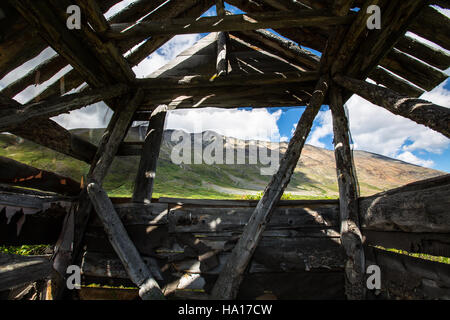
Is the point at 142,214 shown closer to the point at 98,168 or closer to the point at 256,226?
the point at 98,168

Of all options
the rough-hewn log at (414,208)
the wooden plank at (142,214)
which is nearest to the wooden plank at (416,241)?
the rough-hewn log at (414,208)

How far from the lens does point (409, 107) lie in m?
1.86

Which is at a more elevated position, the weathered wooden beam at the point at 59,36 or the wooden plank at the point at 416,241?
the weathered wooden beam at the point at 59,36

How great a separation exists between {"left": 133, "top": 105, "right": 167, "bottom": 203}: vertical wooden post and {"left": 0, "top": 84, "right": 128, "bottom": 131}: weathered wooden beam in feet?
2.57

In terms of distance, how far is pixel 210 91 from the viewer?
3.86 m

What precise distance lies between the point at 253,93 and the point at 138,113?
2267mm

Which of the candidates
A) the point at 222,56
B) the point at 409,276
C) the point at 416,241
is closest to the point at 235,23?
the point at 222,56

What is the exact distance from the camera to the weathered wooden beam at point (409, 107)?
155 centimetres

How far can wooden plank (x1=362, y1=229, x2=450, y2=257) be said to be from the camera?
5.16ft

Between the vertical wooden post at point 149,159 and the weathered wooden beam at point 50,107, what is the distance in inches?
30.8

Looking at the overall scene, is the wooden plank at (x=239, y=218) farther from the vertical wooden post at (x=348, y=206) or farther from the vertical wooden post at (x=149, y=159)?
the vertical wooden post at (x=149, y=159)

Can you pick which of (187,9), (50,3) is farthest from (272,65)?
(50,3)

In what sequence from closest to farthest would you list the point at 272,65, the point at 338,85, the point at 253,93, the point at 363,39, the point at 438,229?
the point at 438,229 → the point at 363,39 → the point at 338,85 → the point at 253,93 → the point at 272,65
